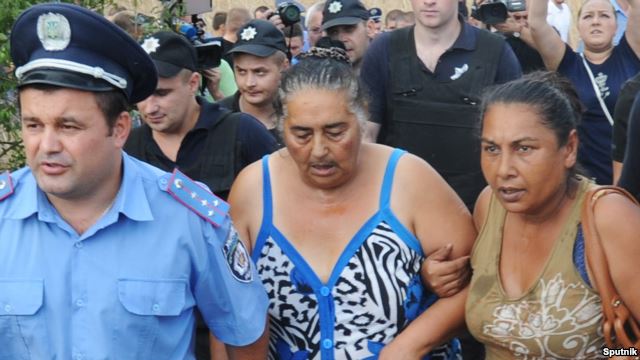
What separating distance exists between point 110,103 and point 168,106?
4.92 ft

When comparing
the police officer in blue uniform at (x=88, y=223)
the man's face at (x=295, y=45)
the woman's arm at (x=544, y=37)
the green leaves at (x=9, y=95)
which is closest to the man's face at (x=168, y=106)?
the green leaves at (x=9, y=95)

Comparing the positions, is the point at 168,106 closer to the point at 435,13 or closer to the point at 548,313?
the point at 435,13

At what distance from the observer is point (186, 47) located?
4.56 m

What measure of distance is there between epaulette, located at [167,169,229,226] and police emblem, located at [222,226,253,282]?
0.08 meters

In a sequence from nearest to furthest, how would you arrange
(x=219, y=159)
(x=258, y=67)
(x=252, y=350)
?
1. (x=252, y=350)
2. (x=219, y=159)
3. (x=258, y=67)

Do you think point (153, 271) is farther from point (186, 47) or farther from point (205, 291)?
point (186, 47)

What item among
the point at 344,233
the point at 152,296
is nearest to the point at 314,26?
the point at 344,233

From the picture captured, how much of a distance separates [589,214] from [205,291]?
1.18 m

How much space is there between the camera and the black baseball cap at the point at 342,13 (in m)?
7.08

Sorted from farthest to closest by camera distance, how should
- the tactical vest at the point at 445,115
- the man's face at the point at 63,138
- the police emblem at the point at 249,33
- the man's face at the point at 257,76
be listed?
the police emblem at the point at 249,33, the man's face at the point at 257,76, the tactical vest at the point at 445,115, the man's face at the point at 63,138

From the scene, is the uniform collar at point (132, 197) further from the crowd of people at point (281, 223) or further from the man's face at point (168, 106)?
the man's face at point (168, 106)

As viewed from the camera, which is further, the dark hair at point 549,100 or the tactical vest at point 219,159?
the tactical vest at point 219,159

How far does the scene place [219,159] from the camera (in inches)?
170

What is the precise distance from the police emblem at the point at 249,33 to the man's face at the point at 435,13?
3.31 feet
